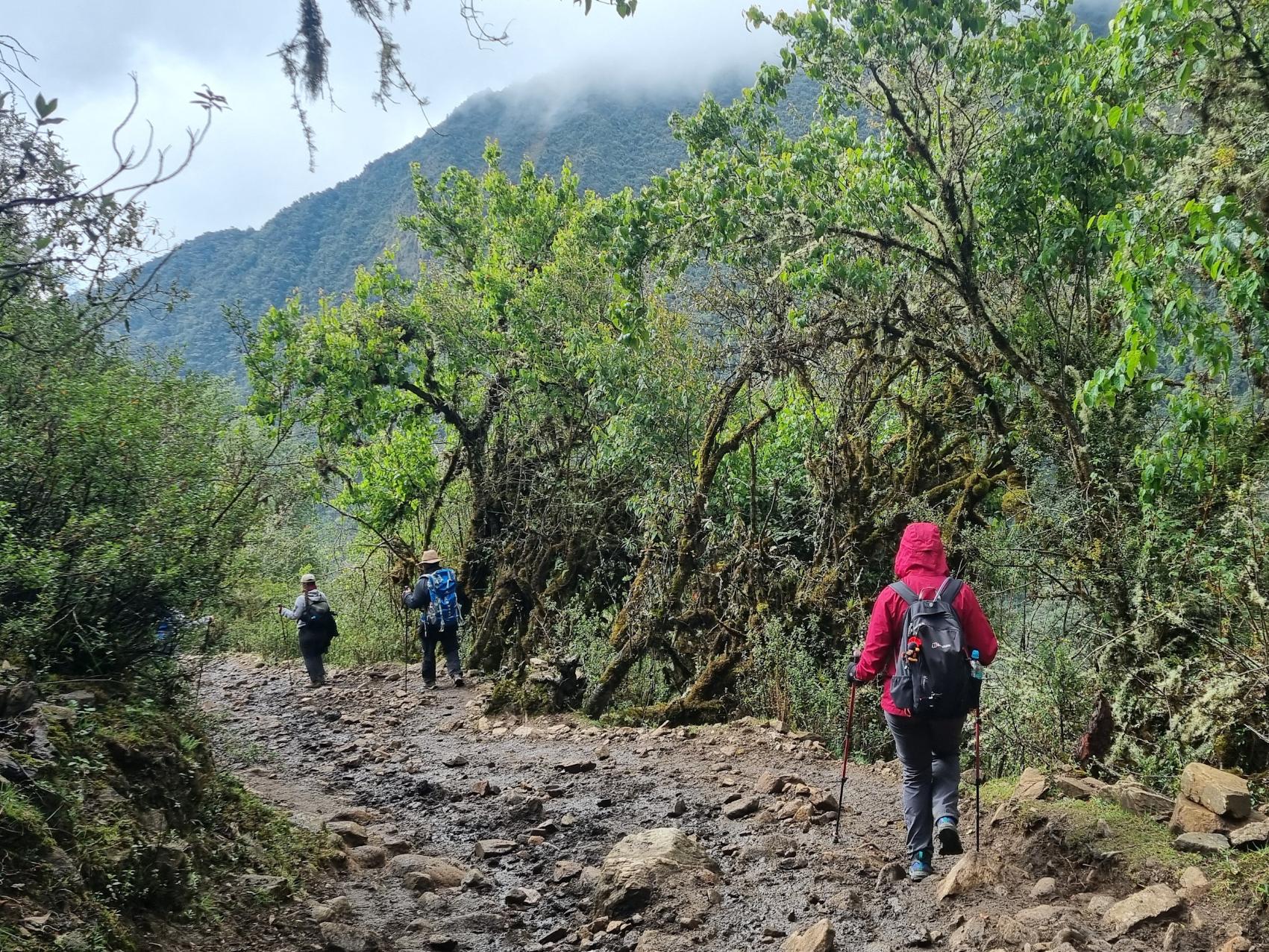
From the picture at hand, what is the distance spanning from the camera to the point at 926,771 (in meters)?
4.96

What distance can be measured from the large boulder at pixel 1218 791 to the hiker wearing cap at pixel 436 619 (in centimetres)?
1007

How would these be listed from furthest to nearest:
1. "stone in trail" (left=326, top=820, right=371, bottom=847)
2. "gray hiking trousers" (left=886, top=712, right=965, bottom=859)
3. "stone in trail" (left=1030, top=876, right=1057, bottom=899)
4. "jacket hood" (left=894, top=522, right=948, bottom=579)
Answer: "stone in trail" (left=326, top=820, right=371, bottom=847), "jacket hood" (left=894, top=522, right=948, bottom=579), "gray hiking trousers" (left=886, top=712, right=965, bottom=859), "stone in trail" (left=1030, top=876, right=1057, bottom=899)

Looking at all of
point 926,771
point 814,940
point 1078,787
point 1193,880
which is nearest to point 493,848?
point 814,940

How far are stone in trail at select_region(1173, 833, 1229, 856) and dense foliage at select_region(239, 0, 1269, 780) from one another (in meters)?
1.19

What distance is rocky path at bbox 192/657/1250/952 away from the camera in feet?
13.8

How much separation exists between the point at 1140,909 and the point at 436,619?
34.7 ft

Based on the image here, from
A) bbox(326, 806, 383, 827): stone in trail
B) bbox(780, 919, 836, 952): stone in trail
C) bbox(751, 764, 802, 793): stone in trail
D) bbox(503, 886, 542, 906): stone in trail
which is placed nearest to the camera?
bbox(780, 919, 836, 952): stone in trail

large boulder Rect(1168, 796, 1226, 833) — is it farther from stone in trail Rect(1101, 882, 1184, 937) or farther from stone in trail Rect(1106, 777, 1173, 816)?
stone in trail Rect(1101, 882, 1184, 937)

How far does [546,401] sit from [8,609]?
9599mm

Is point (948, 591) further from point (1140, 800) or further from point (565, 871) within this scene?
point (565, 871)

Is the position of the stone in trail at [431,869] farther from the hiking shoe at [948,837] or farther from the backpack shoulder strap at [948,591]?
the backpack shoulder strap at [948,591]

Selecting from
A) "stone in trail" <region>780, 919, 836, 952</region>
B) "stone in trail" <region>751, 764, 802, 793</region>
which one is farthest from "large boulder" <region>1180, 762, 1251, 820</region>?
"stone in trail" <region>751, 764, 802, 793</region>

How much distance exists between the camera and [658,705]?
10133 mm

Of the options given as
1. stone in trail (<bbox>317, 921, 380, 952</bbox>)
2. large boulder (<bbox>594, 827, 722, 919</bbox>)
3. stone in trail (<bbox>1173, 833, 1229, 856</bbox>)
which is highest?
stone in trail (<bbox>1173, 833, 1229, 856</bbox>)
